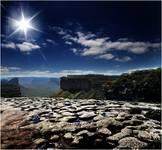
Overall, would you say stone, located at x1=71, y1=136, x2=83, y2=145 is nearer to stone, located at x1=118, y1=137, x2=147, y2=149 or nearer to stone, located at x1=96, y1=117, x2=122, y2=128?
stone, located at x1=118, y1=137, x2=147, y2=149

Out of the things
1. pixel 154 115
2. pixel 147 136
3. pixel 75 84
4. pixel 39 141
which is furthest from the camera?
pixel 75 84

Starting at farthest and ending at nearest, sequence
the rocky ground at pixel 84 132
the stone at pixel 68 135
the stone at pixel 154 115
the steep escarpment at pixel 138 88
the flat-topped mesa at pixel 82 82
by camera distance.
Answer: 1. the flat-topped mesa at pixel 82 82
2. the steep escarpment at pixel 138 88
3. the stone at pixel 154 115
4. the stone at pixel 68 135
5. the rocky ground at pixel 84 132

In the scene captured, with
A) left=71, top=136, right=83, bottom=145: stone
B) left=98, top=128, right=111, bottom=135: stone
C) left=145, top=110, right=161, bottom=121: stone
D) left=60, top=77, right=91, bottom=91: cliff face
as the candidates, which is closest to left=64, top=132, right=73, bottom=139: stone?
left=71, top=136, right=83, bottom=145: stone

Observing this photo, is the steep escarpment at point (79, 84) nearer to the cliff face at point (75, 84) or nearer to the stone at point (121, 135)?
the cliff face at point (75, 84)

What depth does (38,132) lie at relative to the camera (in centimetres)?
1117

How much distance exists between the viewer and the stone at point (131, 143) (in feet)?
29.1

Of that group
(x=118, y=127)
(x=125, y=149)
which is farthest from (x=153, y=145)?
(x=118, y=127)

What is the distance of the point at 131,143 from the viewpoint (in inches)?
357

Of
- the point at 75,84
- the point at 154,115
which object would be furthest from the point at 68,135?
the point at 75,84

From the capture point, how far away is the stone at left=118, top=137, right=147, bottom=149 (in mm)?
8859

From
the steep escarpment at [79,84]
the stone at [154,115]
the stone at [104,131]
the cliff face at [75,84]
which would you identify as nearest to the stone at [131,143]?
the stone at [104,131]

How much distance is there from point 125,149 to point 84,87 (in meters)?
131

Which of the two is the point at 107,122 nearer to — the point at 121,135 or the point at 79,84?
the point at 121,135

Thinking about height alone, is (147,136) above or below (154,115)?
below
